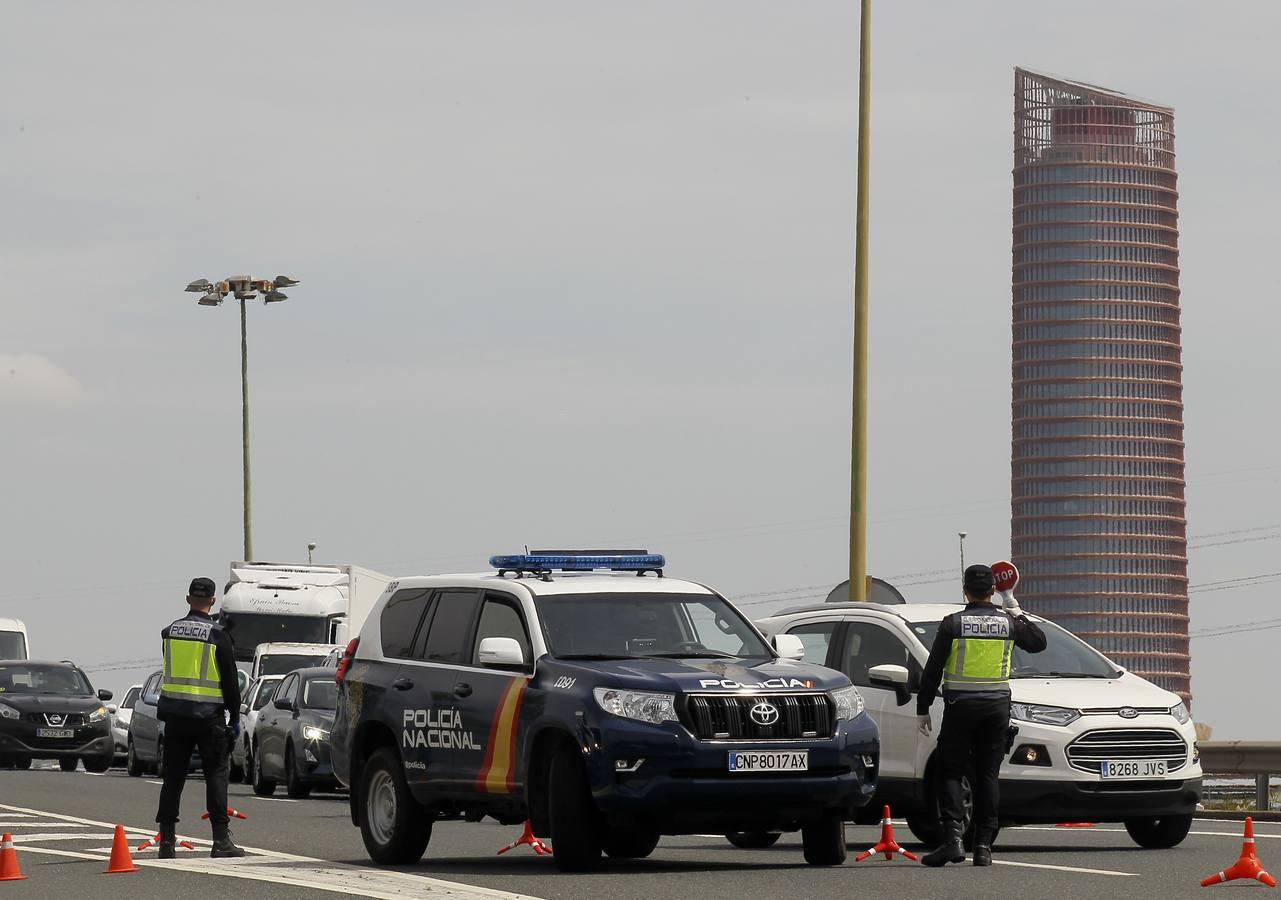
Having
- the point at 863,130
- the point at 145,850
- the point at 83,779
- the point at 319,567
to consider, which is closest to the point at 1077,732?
the point at 145,850

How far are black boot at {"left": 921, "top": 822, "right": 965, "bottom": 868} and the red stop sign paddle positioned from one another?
2.24 metres

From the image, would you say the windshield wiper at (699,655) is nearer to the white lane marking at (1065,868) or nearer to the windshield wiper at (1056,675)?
the white lane marking at (1065,868)

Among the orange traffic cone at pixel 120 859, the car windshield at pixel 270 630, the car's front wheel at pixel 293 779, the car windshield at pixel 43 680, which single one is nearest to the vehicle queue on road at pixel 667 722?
the orange traffic cone at pixel 120 859

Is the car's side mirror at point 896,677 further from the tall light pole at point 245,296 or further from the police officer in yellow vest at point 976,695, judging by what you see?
the tall light pole at point 245,296

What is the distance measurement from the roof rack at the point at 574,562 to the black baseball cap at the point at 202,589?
1.76 metres

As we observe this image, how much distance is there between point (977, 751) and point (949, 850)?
650mm

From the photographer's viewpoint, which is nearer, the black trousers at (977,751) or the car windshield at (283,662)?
the black trousers at (977,751)

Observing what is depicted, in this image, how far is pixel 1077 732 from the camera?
52.1 ft

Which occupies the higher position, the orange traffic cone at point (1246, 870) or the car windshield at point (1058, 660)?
the car windshield at point (1058, 660)

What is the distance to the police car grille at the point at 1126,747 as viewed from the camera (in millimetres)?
15852

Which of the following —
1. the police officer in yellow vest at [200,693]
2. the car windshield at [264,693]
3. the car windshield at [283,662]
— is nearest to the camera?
the police officer in yellow vest at [200,693]

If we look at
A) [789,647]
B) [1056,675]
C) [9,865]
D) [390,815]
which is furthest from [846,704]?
[9,865]

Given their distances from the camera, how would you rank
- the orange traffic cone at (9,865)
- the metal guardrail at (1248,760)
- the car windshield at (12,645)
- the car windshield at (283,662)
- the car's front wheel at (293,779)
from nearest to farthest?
the orange traffic cone at (9,865)
the metal guardrail at (1248,760)
the car's front wheel at (293,779)
the car windshield at (283,662)
the car windshield at (12,645)

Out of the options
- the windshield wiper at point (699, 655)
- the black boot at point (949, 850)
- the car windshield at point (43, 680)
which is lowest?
the car windshield at point (43, 680)
